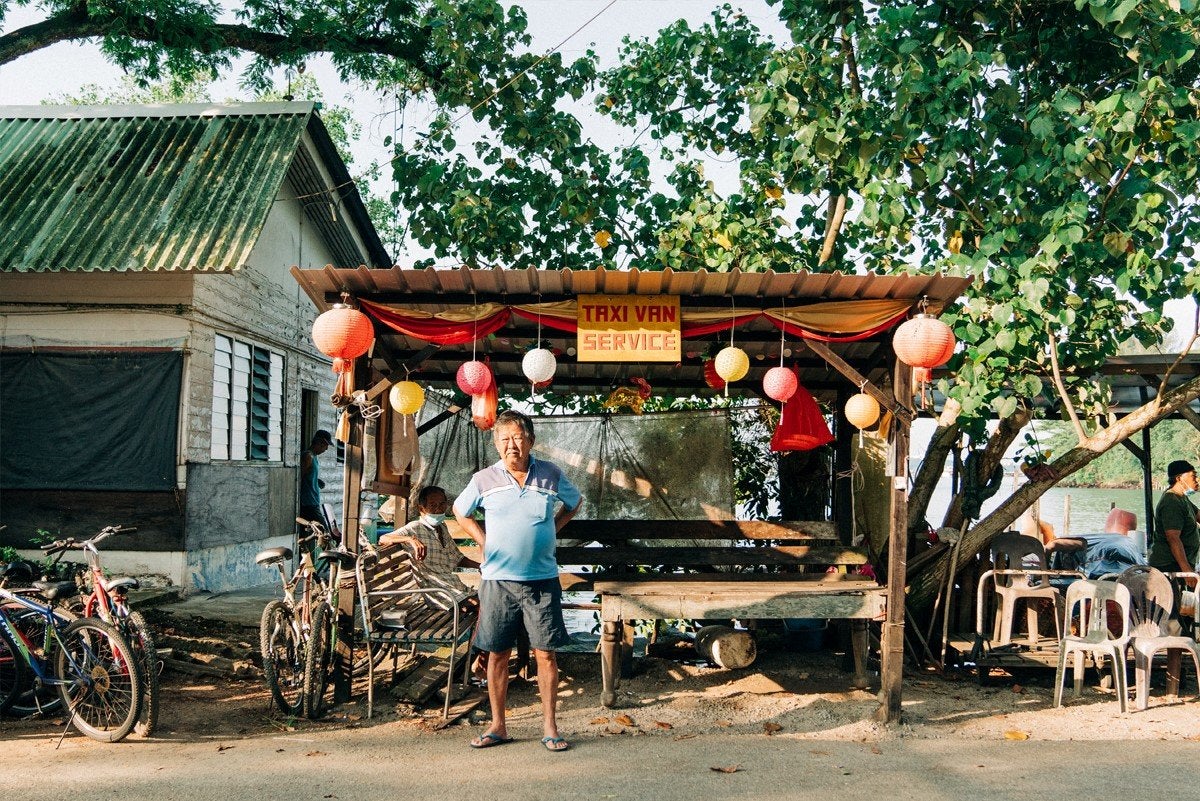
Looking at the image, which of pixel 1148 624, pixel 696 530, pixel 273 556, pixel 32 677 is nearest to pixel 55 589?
pixel 32 677

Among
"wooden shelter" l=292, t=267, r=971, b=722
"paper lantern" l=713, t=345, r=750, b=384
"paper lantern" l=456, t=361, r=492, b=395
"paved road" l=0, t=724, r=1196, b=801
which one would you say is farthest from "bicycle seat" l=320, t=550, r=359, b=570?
"paper lantern" l=713, t=345, r=750, b=384

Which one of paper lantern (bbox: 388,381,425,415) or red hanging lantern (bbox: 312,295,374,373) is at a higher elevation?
red hanging lantern (bbox: 312,295,374,373)

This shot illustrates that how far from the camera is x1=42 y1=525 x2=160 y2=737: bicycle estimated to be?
5945mm

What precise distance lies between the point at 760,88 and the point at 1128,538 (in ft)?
26.4

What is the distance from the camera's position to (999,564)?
29.8ft

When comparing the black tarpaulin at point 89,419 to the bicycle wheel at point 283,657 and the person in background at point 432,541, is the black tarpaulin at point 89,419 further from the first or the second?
the bicycle wheel at point 283,657

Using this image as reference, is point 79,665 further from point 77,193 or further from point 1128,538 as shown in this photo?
point 1128,538

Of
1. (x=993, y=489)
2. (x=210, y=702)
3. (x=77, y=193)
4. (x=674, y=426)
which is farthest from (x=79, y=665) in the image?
(x=993, y=489)

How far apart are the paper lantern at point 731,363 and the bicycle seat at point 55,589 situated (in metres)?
4.61

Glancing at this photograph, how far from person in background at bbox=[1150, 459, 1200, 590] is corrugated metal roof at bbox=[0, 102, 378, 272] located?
8.89m

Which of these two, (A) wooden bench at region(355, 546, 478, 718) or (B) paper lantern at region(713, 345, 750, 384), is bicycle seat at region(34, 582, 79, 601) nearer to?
(A) wooden bench at region(355, 546, 478, 718)

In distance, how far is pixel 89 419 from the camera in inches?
404

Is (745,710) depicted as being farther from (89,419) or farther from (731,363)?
(89,419)

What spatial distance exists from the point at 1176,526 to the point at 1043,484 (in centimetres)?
111
